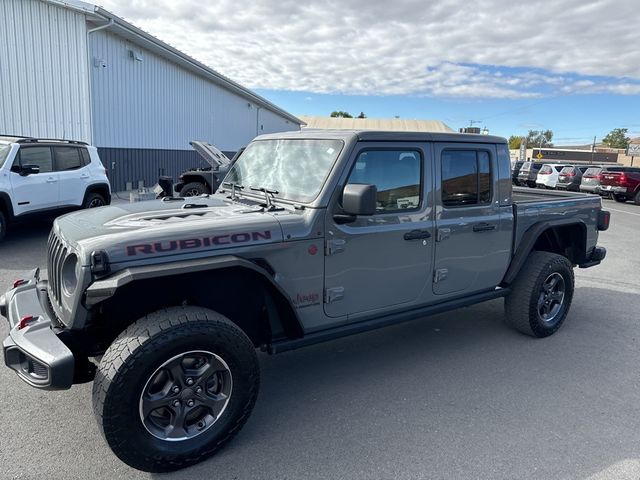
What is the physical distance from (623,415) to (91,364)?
3.71 metres

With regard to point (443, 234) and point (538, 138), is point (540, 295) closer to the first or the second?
point (443, 234)

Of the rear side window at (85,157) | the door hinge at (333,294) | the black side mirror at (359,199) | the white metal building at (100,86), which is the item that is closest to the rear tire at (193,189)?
the rear side window at (85,157)

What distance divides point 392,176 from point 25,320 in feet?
8.80

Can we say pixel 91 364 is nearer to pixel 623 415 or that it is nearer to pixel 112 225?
pixel 112 225

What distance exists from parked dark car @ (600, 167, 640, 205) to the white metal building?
1925cm

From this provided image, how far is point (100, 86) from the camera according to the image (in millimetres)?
14656

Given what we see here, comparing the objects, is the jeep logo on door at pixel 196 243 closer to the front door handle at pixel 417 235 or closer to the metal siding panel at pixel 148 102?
the front door handle at pixel 417 235

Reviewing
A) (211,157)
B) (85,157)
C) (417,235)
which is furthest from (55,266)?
(211,157)

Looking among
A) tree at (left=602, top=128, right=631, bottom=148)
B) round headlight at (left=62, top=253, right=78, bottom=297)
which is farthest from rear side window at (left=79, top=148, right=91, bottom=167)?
tree at (left=602, top=128, right=631, bottom=148)

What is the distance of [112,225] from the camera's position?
3.11m

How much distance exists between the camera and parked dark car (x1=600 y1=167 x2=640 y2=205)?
21.7 m

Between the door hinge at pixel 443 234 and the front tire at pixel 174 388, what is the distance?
1.87 metres

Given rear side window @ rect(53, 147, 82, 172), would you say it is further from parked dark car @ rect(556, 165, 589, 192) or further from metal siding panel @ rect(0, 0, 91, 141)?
parked dark car @ rect(556, 165, 589, 192)

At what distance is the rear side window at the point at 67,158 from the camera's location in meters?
9.11
